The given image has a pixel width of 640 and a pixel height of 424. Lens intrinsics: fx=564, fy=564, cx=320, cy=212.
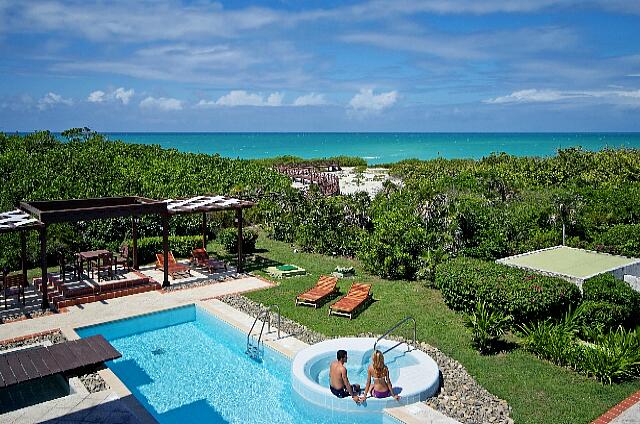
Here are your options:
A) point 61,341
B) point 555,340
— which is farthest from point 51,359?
point 555,340

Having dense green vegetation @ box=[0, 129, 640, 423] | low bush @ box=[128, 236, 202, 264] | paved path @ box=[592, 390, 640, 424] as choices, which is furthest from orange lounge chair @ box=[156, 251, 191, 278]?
paved path @ box=[592, 390, 640, 424]

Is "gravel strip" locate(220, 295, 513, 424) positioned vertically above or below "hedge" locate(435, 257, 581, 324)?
below

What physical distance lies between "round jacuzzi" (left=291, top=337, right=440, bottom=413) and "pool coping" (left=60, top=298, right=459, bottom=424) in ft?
0.90

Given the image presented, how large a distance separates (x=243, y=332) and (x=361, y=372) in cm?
318

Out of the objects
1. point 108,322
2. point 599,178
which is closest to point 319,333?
point 108,322

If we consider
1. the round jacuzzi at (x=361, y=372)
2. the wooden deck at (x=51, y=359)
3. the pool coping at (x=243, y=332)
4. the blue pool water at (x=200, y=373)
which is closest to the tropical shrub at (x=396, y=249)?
the pool coping at (x=243, y=332)

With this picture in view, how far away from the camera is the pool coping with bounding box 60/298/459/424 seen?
8.85m

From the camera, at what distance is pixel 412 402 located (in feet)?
30.9

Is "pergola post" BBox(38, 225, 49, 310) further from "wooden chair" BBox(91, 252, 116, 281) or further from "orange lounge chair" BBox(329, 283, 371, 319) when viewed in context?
"orange lounge chair" BBox(329, 283, 371, 319)

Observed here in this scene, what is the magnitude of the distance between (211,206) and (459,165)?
30792 millimetres

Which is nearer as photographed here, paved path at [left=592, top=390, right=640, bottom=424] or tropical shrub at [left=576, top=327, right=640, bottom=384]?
paved path at [left=592, top=390, right=640, bottom=424]

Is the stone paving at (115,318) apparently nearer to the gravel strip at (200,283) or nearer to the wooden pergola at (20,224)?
the gravel strip at (200,283)

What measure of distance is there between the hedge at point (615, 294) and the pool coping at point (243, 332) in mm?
5347

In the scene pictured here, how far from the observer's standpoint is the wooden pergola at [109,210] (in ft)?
46.5
